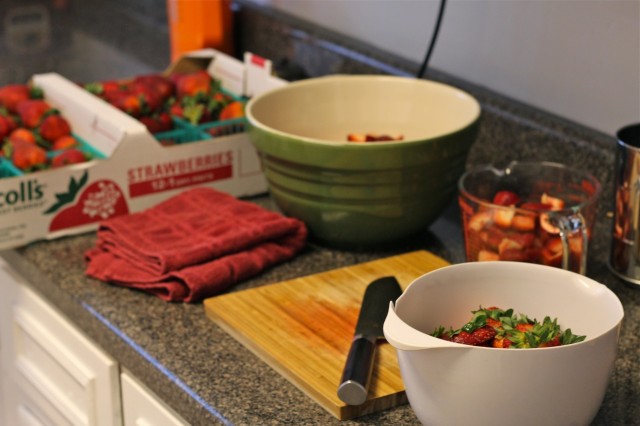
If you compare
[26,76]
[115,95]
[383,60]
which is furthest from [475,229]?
[26,76]

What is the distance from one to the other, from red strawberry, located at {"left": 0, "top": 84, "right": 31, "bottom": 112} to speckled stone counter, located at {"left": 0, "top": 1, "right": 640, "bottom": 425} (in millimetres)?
A: 278

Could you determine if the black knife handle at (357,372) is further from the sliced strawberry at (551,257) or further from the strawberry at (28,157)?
the strawberry at (28,157)

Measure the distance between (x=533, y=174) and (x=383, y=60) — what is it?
45 centimetres

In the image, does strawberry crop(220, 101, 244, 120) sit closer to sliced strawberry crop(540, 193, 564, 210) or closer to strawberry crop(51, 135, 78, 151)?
strawberry crop(51, 135, 78, 151)

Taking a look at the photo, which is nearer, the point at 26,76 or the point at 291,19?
the point at 291,19

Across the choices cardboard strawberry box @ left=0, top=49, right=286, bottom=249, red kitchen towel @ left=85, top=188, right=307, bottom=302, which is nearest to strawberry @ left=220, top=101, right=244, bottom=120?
cardboard strawberry box @ left=0, top=49, right=286, bottom=249

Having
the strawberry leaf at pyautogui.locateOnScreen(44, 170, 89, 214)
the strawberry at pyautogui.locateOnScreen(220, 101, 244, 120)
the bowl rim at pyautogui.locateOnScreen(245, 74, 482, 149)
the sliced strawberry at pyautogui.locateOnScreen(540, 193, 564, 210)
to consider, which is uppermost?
the bowl rim at pyautogui.locateOnScreen(245, 74, 482, 149)

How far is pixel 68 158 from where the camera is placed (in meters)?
1.34

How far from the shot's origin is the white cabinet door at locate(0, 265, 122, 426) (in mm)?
1222

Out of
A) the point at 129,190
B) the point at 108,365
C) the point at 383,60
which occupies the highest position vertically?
the point at 383,60

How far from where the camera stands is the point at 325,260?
1.30 metres

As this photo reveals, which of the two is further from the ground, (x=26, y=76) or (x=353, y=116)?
(x=353, y=116)

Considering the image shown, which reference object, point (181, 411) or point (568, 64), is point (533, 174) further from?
point (181, 411)

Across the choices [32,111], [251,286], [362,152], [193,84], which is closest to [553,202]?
[362,152]
